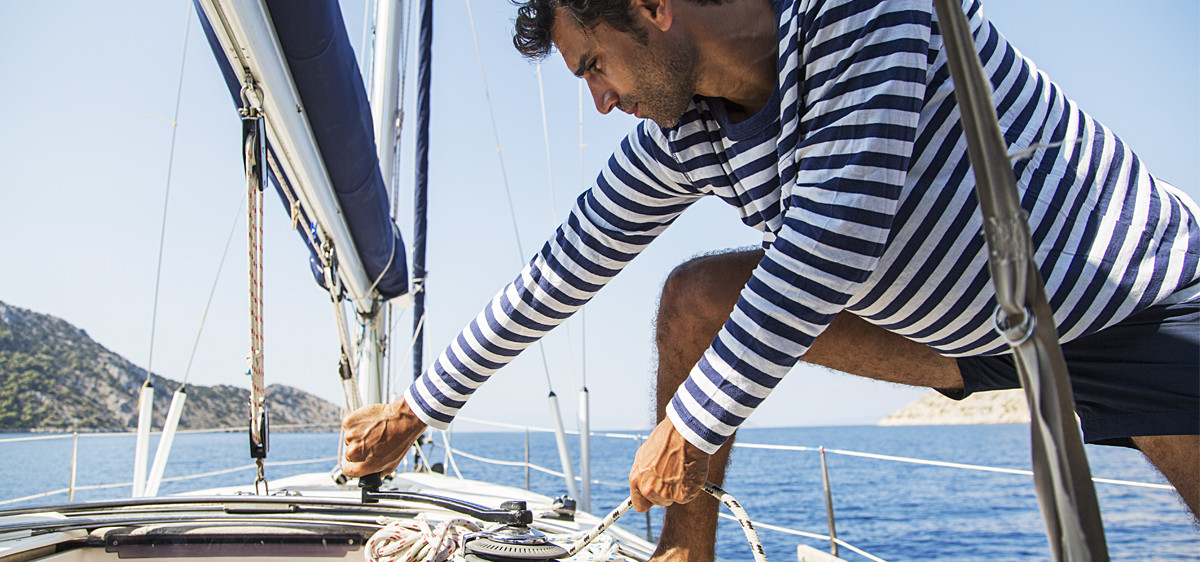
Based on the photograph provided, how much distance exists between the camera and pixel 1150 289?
77 cm

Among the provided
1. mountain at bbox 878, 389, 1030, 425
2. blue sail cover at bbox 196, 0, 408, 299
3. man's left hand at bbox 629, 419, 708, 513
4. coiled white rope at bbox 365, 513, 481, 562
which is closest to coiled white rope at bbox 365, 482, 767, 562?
coiled white rope at bbox 365, 513, 481, 562

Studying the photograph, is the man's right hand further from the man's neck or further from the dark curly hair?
the man's neck

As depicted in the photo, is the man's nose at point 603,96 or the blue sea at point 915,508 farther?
the blue sea at point 915,508

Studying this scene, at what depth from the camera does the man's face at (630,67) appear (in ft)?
2.87

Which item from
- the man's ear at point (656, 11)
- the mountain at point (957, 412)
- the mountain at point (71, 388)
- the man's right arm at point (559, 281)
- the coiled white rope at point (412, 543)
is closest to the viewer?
the man's ear at point (656, 11)

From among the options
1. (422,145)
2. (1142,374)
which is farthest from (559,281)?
(422,145)

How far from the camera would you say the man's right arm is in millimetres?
1124

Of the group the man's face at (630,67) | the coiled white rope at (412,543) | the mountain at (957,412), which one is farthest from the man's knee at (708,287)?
the mountain at (957,412)

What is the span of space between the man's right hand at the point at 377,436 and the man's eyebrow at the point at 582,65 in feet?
1.99

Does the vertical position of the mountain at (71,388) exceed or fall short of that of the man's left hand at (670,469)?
it exceeds it

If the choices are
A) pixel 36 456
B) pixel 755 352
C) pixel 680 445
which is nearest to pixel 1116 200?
pixel 755 352

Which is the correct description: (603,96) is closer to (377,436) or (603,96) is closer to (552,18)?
(552,18)

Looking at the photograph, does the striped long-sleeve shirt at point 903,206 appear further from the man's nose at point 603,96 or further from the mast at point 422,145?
the mast at point 422,145

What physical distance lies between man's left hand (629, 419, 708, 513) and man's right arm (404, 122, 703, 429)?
0.42m
